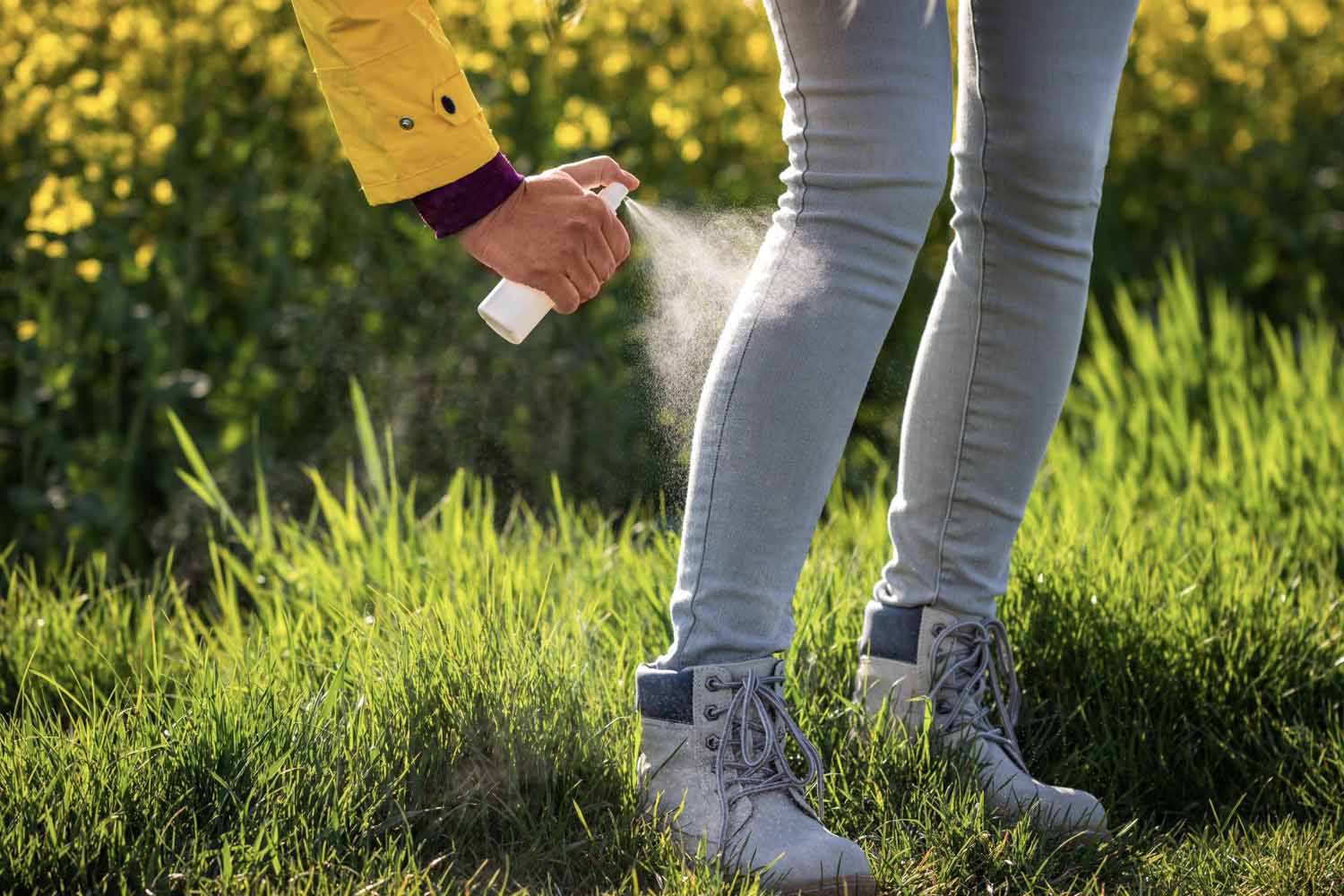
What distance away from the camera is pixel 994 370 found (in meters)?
1.84

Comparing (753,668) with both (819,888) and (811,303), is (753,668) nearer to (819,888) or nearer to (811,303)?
(819,888)

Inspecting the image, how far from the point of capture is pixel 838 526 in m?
2.63

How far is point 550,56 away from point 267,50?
64 centimetres

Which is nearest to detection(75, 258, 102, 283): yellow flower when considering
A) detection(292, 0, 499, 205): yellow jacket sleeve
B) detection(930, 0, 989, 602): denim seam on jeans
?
detection(292, 0, 499, 205): yellow jacket sleeve

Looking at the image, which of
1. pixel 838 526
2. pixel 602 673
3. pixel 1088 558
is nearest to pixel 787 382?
pixel 602 673

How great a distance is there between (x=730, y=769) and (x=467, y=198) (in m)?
0.68

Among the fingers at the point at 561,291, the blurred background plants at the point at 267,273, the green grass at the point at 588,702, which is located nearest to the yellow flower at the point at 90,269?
the blurred background plants at the point at 267,273

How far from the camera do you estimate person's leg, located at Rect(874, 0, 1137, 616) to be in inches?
67.3

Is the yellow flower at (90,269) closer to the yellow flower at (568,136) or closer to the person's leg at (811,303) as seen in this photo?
the yellow flower at (568,136)

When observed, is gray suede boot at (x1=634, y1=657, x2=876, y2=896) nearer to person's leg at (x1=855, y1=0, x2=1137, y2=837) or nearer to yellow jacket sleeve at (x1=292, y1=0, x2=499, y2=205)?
person's leg at (x1=855, y1=0, x2=1137, y2=837)

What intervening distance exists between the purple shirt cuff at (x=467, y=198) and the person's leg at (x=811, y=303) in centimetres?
30

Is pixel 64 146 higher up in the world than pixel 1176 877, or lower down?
higher up

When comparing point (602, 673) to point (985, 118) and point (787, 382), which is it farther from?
point (985, 118)

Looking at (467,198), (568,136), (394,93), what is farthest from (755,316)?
(568,136)
